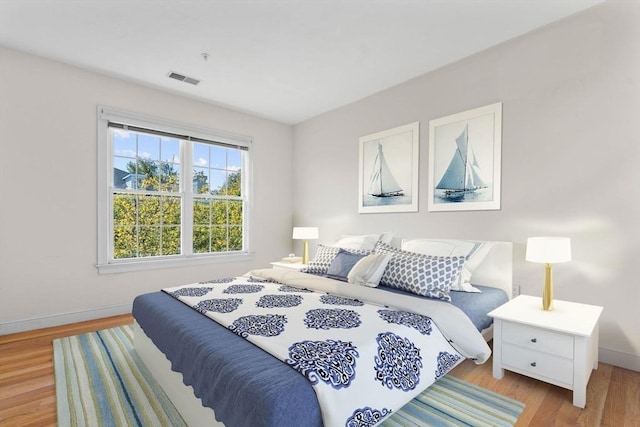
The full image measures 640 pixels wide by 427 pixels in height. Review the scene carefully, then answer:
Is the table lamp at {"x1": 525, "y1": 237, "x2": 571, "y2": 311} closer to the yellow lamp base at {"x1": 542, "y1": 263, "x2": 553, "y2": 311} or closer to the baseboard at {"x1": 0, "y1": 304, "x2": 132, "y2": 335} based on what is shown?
the yellow lamp base at {"x1": 542, "y1": 263, "x2": 553, "y2": 311}

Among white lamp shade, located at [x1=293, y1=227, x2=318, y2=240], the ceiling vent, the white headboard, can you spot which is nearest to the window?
the ceiling vent

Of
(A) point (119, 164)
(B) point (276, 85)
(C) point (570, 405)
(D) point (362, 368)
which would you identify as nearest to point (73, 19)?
(A) point (119, 164)

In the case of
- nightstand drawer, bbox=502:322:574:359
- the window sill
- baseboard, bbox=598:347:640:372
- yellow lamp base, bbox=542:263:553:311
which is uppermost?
yellow lamp base, bbox=542:263:553:311

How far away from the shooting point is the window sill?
11.5 ft

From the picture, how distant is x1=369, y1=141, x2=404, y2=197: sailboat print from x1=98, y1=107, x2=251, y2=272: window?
193cm

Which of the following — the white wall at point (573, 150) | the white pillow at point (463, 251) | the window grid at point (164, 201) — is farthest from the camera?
the window grid at point (164, 201)

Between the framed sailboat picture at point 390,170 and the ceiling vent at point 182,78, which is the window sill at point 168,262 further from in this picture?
the ceiling vent at point 182,78

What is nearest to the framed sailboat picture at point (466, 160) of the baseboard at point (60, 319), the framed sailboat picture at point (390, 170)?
the framed sailboat picture at point (390, 170)

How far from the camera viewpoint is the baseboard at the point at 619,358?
87.6 inches

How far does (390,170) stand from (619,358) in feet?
8.34

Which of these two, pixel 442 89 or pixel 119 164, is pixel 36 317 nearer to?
pixel 119 164

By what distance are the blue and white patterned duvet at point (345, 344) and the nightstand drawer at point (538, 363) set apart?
16.5 inches

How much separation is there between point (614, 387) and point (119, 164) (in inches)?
192

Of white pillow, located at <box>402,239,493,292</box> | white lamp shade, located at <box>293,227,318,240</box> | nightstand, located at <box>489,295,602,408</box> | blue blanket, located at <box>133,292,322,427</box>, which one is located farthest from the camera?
white lamp shade, located at <box>293,227,318,240</box>
